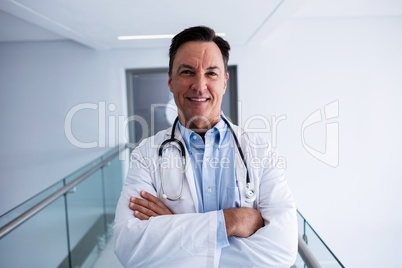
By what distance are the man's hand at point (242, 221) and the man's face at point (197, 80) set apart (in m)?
0.39

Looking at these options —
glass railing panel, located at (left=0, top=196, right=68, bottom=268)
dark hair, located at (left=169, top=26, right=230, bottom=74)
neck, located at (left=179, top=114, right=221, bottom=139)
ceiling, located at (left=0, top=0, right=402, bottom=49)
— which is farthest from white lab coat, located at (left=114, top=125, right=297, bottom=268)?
ceiling, located at (left=0, top=0, right=402, bottom=49)

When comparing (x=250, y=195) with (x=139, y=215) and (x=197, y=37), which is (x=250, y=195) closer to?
(x=139, y=215)

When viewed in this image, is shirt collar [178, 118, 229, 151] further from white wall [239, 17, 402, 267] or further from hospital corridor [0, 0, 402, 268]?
white wall [239, 17, 402, 267]

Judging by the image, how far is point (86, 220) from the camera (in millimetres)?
2600

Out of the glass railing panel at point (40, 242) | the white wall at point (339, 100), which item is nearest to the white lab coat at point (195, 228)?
the glass railing panel at point (40, 242)

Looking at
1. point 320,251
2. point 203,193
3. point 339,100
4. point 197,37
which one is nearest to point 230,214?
point 203,193

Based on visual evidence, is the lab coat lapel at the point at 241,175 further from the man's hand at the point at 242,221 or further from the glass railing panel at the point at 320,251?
the glass railing panel at the point at 320,251

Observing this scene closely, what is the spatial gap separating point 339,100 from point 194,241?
136 inches

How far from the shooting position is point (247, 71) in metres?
3.88

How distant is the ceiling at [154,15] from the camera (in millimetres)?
2182

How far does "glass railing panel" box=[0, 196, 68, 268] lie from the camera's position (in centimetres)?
148

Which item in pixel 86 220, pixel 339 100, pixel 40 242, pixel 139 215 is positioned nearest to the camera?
pixel 139 215

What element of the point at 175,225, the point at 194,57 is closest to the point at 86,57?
the point at 194,57

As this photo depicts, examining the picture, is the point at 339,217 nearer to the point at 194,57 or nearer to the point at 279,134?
the point at 279,134
